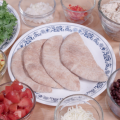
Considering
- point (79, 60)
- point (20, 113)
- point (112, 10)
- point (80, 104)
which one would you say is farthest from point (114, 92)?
point (112, 10)

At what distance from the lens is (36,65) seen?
2.48m

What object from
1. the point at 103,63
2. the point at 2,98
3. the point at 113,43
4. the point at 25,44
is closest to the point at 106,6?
the point at 113,43

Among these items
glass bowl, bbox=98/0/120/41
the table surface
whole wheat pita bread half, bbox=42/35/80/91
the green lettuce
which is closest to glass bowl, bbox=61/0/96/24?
the table surface

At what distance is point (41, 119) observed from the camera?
2.14 meters

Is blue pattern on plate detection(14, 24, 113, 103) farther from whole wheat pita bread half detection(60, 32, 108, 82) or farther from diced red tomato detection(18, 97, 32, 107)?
diced red tomato detection(18, 97, 32, 107)

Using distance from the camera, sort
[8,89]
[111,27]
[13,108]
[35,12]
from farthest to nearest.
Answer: [35,12], [111,27], [8,89], [13,108]

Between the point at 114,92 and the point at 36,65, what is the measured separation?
3.75ft

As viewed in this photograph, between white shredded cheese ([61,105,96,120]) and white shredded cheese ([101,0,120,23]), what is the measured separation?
1.52 meters

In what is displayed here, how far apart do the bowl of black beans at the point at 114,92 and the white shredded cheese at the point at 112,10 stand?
0.99 metres

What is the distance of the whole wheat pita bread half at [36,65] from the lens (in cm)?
231

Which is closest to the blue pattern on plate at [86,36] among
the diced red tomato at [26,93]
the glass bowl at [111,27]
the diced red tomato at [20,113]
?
the glass bowl at [111,27]

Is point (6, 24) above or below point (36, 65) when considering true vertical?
above

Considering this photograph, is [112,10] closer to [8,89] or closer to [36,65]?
[36,65]

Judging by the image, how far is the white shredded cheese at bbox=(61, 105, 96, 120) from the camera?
1.88 m
